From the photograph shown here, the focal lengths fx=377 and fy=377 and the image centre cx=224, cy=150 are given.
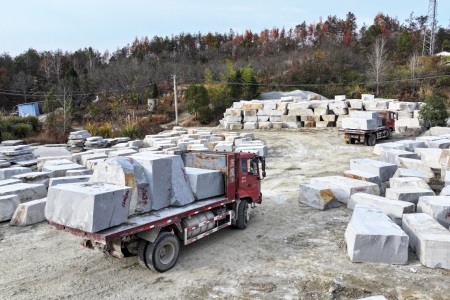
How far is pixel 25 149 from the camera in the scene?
1750cm

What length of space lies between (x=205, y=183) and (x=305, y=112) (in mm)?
22004

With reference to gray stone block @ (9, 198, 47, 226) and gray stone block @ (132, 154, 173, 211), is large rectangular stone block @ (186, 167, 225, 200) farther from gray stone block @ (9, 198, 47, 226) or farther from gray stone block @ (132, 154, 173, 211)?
gray stone block @ (9, 198, 47, 226)

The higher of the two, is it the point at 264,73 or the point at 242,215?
the point at 264,73

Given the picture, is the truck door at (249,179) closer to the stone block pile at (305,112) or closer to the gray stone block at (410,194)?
the gray stone block at (410,194)

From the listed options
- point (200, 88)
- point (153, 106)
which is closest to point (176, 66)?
point (153, 106)

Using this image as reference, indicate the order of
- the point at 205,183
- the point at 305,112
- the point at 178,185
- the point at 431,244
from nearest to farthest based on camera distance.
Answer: the point at 431,244 → the point at 178,185 → the point at 205,183 → the point at 305,112

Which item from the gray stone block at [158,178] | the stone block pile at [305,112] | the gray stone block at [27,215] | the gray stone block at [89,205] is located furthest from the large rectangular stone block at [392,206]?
the stone block pile at [305,112]

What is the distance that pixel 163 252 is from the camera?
6930 millimetres

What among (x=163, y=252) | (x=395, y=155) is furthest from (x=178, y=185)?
(x=395, y=155)

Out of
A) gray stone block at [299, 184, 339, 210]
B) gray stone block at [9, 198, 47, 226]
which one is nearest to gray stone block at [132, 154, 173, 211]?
gray stone block at [9, 198, 47, 226]

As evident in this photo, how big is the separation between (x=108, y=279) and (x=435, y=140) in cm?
1641

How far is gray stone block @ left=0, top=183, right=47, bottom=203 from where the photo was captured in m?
10.5

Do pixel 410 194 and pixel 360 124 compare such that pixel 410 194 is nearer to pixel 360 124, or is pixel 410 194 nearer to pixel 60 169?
pixel 60 169

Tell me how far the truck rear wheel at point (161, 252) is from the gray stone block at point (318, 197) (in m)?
4.90
